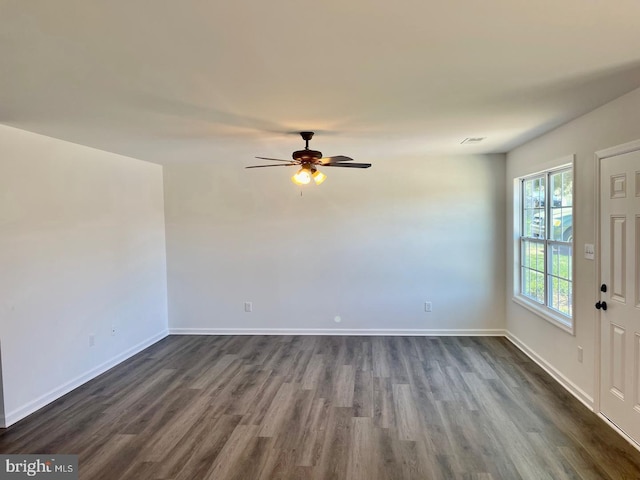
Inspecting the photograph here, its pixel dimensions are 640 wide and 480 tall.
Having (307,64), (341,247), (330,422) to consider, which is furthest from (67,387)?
(307,64)

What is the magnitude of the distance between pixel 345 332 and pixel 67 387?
3.42 metres

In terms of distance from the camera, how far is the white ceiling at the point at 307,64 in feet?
5.00

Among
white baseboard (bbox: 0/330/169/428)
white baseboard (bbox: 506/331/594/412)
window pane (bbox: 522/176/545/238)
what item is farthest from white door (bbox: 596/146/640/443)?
white baseboard (bbox: 0/330/169/428)

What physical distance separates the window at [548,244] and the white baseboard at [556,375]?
0.53 m

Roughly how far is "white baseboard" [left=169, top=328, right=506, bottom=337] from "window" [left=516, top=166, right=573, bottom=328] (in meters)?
0.84

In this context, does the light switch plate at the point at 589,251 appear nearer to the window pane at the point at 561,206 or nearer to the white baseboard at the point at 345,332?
the window pane at the point at 561,206

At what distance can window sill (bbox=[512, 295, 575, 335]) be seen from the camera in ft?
11.5

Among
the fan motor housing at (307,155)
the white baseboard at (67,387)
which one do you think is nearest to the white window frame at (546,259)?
the fan motor housing at (307,155)

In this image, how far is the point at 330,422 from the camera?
306 centimetres

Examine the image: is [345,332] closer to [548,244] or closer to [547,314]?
[547,314]

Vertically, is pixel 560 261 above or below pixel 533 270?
above

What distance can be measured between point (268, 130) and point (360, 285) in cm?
282

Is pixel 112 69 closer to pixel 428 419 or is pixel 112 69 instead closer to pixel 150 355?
pixel 428 419

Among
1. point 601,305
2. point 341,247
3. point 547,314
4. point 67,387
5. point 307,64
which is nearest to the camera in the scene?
point 307,64
